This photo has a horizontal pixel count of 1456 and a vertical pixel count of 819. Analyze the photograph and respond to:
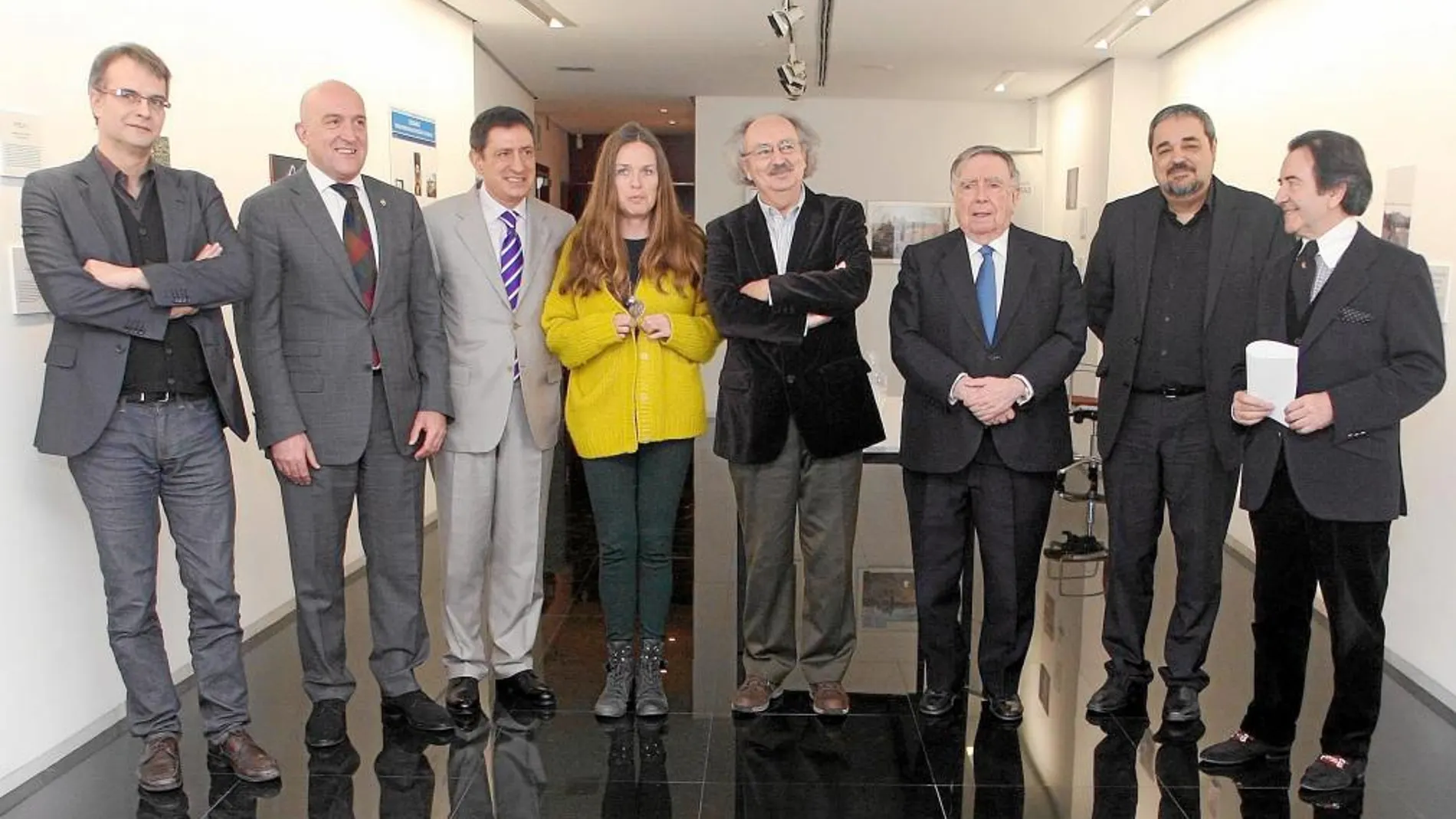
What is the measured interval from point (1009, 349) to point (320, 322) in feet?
7.15

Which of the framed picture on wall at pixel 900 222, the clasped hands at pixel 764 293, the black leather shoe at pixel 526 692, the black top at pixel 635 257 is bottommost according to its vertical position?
the black leather shoe at pixel 526 692

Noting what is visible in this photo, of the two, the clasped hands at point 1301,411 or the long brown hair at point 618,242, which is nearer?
the clasped hands at point 1301,411

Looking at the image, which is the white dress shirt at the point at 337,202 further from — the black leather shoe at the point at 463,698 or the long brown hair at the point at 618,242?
the black leather shoe at the point at 463,698

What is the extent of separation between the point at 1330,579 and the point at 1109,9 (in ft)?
18.2

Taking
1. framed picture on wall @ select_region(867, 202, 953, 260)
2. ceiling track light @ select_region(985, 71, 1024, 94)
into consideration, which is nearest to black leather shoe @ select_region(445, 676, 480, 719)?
ceiling track light @ select_region(985, 71, 1024, 94)

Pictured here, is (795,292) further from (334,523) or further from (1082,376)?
(1082,376)

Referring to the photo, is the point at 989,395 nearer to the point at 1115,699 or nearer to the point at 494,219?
the point at 1115,699

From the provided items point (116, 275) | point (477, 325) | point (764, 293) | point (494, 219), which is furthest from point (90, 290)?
point (764, 293)

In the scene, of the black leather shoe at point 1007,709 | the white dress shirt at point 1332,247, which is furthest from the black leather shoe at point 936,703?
the white dress shirt at point 1332,247

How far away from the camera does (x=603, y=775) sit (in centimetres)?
370

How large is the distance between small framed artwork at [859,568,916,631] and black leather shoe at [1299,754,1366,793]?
1.89m

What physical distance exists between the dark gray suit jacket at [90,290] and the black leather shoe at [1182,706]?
328 centimetres

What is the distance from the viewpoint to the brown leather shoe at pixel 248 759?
361 cm

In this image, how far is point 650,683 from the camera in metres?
4.20
